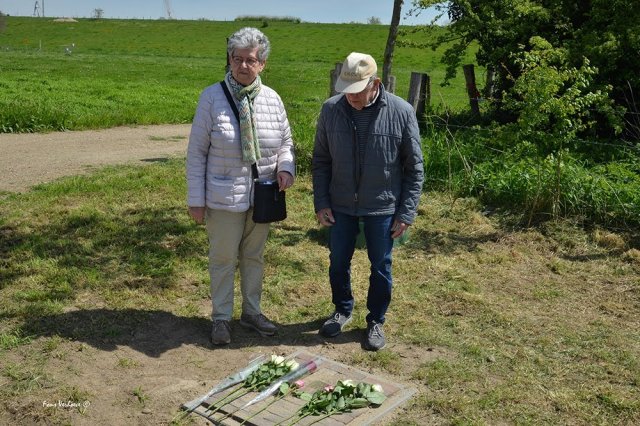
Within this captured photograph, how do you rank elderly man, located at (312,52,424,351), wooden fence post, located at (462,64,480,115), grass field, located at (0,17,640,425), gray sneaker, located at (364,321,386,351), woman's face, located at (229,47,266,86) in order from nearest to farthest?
grass field, located at (0,17,640,425)
woman's face, located at (229,47,266,86)
elderly man, located at (312,52,424,351)
gray sneaker, located at (364,321,386,351)
wooden fence post, located at (462,64,480,115)

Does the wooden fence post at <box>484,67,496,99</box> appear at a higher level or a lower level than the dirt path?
higher

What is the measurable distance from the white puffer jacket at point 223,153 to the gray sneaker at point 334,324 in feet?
3.24

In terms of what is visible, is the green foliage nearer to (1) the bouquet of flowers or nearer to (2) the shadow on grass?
(1) the bouquet of flowers

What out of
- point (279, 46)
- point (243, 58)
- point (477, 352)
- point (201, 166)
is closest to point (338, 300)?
point (477, 352)

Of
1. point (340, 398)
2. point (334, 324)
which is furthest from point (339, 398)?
point (334, 324)

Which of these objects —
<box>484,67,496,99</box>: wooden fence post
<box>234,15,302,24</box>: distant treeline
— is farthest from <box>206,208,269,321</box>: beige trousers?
<box>234,15,302,24</box>: distant treeline

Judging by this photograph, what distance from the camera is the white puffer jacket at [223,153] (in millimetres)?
4184

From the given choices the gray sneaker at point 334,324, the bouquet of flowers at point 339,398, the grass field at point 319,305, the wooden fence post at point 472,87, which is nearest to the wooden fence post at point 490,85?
the wooden fence post at point 472,87

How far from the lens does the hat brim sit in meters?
4.03

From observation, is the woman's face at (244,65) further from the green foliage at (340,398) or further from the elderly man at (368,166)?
the green foliage at (340,398)

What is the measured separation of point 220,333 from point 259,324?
292 mm

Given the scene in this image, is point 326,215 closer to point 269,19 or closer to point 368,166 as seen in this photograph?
point 368,166

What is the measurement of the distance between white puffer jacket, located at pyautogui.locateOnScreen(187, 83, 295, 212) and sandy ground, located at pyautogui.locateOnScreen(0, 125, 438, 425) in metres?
0.92

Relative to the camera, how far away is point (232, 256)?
4.48 m
